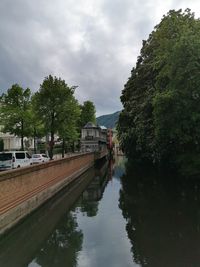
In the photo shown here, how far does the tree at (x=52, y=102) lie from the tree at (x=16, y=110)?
14.6ft

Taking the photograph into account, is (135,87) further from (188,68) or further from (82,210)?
(82,210)

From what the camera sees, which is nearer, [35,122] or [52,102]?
[52,102]

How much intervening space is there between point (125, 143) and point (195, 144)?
16.4m

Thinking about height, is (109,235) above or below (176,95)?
below

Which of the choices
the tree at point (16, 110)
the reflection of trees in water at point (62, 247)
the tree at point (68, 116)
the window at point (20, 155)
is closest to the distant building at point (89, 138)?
the tree at point (16, 110)

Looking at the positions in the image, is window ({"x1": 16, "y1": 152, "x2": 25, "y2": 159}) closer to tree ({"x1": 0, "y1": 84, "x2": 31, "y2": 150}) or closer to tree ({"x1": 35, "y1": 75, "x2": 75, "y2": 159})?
tree ({"x1": 35, "y1": 75, "x2": 75, "y2": 159})

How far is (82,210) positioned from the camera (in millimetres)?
18469

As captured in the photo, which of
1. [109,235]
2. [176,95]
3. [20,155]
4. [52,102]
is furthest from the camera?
[52,102]

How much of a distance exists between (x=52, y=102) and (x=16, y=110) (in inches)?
235

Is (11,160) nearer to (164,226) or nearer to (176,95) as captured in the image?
(176,95)

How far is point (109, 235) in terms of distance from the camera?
12836 millimetres

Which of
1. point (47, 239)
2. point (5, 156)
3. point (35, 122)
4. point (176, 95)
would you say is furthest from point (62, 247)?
point (35, 122)

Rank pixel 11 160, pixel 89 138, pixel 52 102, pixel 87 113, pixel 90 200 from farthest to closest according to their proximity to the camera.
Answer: pixel 87 113 < pixel 89 138 < pixel 52 102 < pixel 11 160 < pixel 90 200

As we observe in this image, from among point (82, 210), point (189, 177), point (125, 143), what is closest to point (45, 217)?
point (82, 210)
